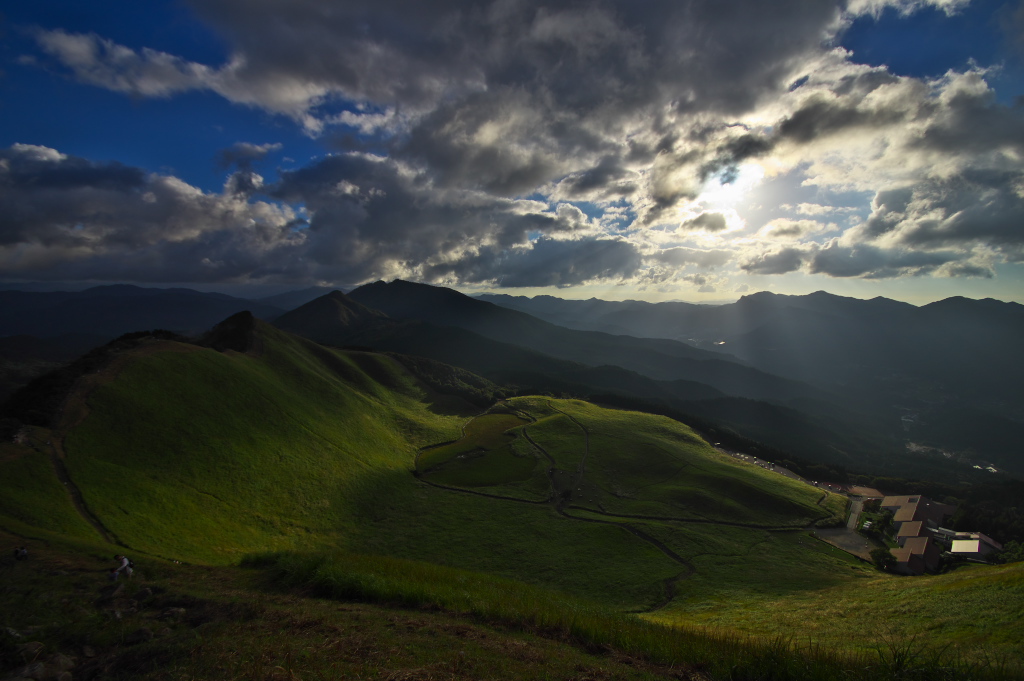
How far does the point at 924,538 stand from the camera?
52469 mm

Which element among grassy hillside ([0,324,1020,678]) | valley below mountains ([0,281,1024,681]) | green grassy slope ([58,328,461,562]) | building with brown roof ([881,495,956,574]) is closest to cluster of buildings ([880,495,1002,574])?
building with brown roof ([881,495,956,574])

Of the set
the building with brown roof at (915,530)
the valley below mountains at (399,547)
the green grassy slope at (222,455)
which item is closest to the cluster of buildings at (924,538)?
the building with brown roof at (915,530)

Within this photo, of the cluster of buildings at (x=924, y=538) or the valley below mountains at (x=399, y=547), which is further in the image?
the cluster of buildings at (x=924, y=538)

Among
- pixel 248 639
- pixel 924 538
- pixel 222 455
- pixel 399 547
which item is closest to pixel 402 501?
pixel 399 547

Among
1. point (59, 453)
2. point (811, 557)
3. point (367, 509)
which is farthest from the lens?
point (367, 509)

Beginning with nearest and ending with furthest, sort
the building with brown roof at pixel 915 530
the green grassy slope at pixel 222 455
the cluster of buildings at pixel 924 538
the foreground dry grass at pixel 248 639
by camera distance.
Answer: the foreground dry grass at pixel 248 639
the green grassy slope at pixel 222 455
the building with brown roof at pixel 915 530
the cluster of buildings at pixel 924 538

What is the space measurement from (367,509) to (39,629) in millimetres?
41542

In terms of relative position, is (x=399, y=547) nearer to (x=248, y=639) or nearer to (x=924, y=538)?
(x=248, y=639)

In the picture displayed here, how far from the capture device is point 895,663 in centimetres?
979

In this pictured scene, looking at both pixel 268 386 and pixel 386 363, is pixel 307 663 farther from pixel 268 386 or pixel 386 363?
pixel 386 363

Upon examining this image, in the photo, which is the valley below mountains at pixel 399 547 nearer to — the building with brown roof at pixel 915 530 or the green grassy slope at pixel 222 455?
the green grassy slope at pixel 222 455

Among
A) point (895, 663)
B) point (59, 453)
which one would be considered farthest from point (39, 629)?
point (59, 453)

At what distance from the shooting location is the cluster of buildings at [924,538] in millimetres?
49281

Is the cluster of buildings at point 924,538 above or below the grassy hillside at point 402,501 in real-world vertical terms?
below
